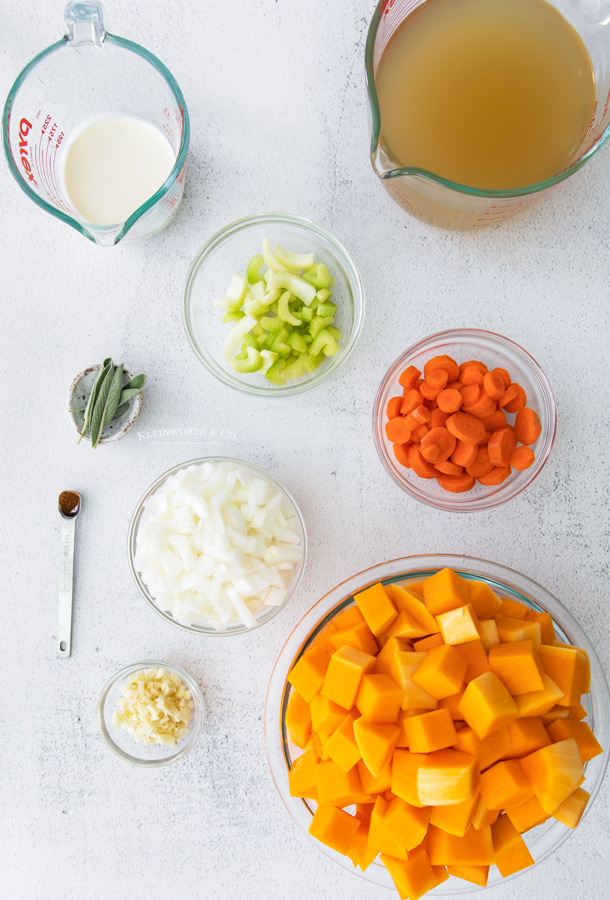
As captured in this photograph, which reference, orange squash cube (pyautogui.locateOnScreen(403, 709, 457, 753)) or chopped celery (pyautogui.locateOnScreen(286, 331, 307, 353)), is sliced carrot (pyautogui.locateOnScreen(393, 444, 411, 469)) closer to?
chopped celery (pyautogui.locateOnScreen(286, 331, 307, 353))

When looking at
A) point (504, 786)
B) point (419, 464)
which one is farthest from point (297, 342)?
point (504, 786)

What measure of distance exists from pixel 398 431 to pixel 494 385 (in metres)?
0.23

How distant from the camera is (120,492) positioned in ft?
4.95

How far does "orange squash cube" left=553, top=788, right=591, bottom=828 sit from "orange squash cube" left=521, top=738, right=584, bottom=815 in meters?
0.07

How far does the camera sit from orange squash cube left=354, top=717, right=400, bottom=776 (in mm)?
1008

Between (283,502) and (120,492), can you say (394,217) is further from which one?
(120,492)

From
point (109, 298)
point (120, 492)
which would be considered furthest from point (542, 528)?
point (109, 298)

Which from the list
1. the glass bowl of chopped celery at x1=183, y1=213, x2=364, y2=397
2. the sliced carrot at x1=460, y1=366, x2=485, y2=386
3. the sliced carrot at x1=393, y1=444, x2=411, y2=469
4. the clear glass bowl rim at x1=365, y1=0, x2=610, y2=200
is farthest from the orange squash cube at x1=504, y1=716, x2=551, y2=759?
the clear glass bowl rim at x1=365, y1=0, x2=610, y2=200

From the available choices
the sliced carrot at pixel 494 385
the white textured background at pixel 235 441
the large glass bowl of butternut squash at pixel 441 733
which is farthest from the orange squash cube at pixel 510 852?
the sliced carrot at pixel 494 385

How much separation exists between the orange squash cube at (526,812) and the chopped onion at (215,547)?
2.05 ft

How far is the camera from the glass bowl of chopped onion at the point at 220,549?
135 centimetres

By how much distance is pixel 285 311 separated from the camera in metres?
1.39

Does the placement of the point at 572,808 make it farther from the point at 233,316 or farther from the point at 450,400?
the point at 233,316

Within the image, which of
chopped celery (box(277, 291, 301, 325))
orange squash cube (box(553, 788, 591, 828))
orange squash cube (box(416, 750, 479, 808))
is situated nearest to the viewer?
orange squash cube (box(416, 750, 479, 808))
